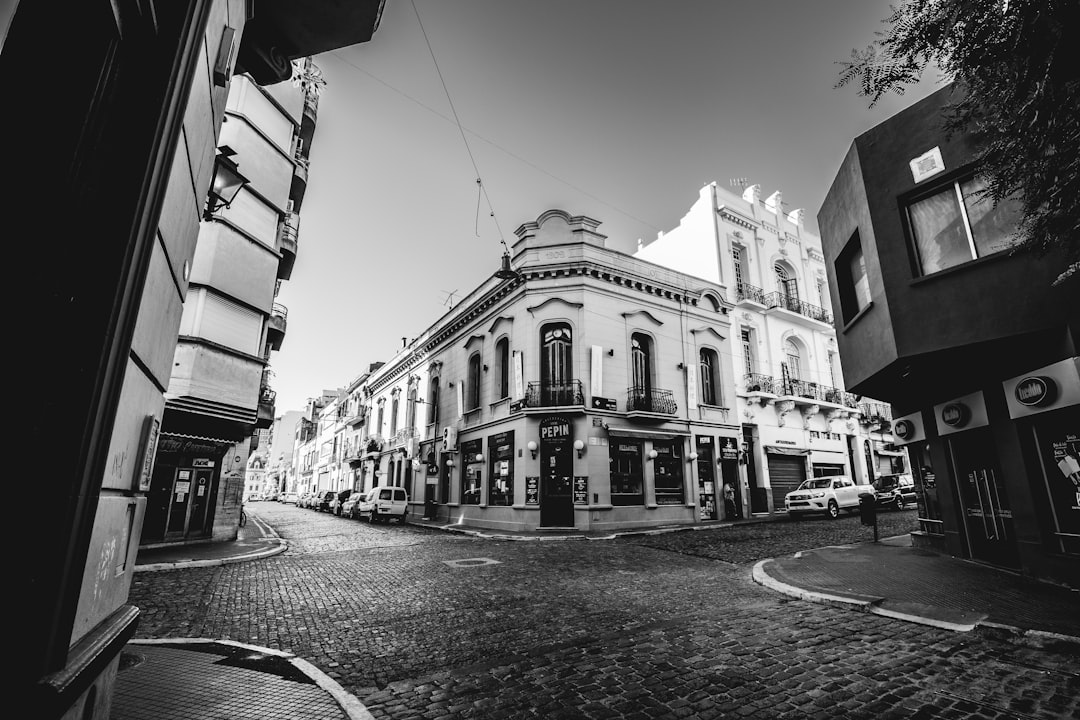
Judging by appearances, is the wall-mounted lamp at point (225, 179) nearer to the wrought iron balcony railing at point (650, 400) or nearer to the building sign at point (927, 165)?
the building sign at point (927, 165)

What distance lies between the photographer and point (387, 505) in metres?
24.6

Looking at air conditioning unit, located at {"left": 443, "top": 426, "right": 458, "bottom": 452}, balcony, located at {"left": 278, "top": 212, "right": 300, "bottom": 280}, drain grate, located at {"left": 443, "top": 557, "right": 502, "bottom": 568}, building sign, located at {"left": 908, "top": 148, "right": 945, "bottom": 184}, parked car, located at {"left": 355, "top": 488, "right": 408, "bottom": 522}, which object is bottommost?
drain grate, located at {"left": 443, "top": 557, "right": 502, "bottom": 568}

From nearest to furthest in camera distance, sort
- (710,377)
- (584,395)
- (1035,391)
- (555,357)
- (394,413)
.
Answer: (1035,391)
(584,395)
(555,357)
(710,377)
(394,413)

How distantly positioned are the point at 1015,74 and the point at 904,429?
9.00 metres

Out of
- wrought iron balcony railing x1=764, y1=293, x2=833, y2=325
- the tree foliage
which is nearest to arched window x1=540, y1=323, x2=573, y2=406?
wrought iron balcony railing x1=764, y1=293, x2=833, y2=325

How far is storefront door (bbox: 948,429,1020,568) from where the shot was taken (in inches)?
338

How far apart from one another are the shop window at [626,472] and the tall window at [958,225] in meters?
13.1

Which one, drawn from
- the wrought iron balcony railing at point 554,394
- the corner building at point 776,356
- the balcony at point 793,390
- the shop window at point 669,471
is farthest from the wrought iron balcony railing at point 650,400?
the balcony at point 793,390

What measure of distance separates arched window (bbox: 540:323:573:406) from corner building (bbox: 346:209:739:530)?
0.05 meters

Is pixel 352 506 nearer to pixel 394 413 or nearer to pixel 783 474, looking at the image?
pixel 394 413

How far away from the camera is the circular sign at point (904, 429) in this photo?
10802mm

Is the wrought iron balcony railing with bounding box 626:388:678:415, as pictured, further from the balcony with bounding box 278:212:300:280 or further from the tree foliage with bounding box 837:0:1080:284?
the tree foliage with bounding box 837:0:1080:284

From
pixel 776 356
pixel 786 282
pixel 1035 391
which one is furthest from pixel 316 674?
pixel 786 282

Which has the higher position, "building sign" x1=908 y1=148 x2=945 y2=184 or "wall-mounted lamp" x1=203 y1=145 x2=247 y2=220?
"building sign" x1=908 y1=148 x2=945 y2=184
